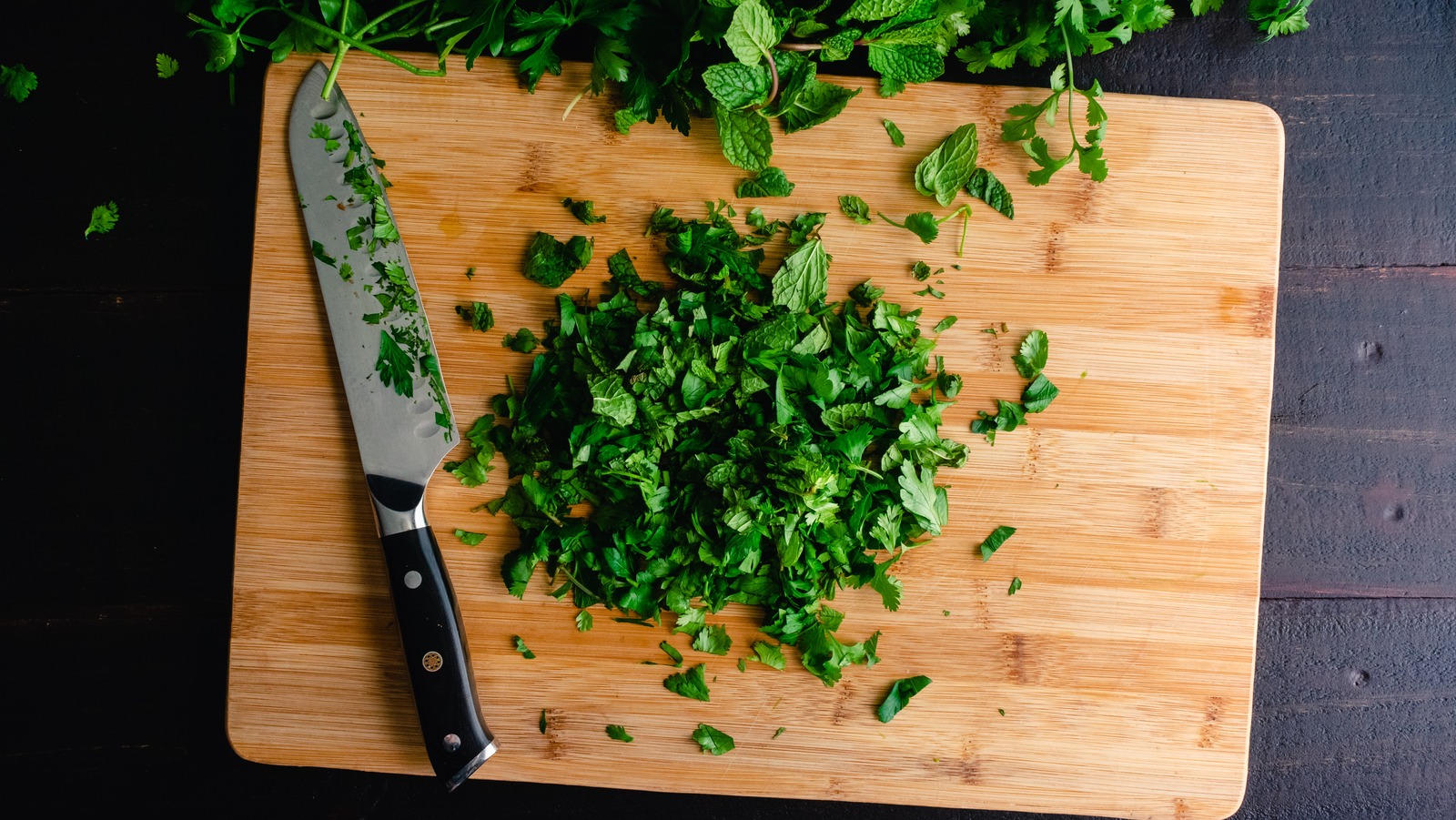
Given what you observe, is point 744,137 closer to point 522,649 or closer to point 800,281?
point 800,281

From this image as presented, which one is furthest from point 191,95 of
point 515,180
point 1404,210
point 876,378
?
point 1404,210

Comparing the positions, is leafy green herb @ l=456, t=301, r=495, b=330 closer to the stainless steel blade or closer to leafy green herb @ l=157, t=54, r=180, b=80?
the stainless steel blade

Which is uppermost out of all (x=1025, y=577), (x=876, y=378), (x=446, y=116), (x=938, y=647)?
(x=446, y=116)

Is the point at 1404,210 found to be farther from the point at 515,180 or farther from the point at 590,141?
the point at 515,180

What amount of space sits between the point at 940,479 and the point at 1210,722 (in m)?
0.79

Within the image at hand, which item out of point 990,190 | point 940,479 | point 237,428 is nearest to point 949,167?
point 990,190

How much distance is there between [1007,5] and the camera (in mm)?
1584

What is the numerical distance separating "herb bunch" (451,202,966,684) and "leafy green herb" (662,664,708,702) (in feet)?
0.19

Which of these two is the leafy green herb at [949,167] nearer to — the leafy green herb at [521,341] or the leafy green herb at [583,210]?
the leafy green herb at [583,210]

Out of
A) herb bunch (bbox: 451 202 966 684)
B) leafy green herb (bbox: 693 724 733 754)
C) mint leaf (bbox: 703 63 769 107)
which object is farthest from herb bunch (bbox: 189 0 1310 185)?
leafy green herb (bbox: 693 724 733 754)

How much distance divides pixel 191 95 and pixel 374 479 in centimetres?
103

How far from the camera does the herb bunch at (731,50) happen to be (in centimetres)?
149

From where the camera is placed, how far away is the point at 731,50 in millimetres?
1466

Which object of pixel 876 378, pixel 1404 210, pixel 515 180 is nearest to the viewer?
pixel 876 378
